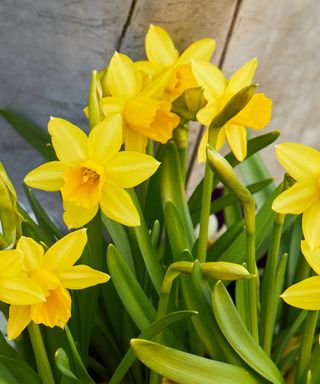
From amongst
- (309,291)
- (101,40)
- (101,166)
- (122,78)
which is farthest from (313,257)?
(101,40)

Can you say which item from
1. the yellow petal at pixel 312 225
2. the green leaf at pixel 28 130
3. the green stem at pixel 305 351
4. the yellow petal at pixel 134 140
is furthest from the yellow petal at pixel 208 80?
the green leaf at pixel 28 130

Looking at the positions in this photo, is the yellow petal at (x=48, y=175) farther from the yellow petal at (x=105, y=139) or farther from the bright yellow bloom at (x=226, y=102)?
the bright yellow bloom at (x=226, y=102)

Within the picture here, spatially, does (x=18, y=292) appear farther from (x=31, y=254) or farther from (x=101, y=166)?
(x=101, y=166)

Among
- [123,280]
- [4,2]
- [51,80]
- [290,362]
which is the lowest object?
[290,362]

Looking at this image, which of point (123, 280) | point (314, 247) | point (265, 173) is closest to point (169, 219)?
point (123, 280)

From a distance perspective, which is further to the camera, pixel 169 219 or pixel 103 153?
pixel 169 219

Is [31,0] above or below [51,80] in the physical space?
above

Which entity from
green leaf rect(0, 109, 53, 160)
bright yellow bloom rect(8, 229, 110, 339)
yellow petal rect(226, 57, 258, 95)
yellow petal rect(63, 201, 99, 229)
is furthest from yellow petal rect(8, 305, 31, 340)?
Answer: green leaf rect(0, 109, 53, 160)

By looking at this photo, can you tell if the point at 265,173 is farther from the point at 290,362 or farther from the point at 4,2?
the point at 4,2
